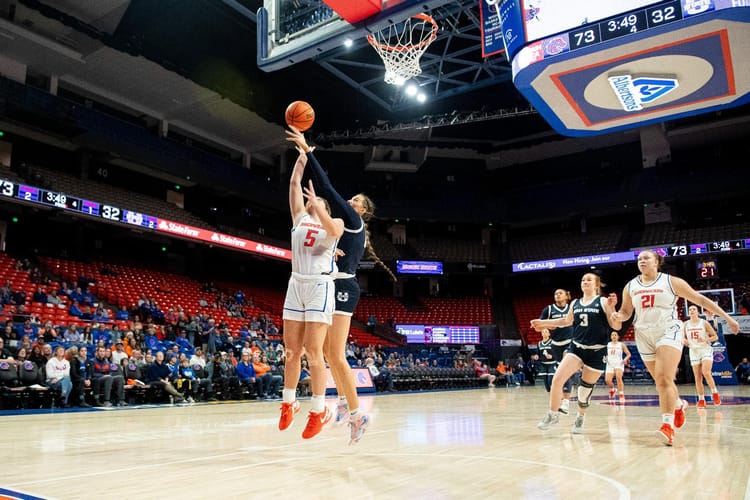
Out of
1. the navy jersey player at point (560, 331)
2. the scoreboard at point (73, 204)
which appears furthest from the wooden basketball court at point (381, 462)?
the scoreboard at point (73, 204)

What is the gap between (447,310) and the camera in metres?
33.5

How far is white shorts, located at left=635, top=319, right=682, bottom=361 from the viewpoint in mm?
5562

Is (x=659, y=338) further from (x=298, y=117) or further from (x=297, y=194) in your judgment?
(x=298, y=117)

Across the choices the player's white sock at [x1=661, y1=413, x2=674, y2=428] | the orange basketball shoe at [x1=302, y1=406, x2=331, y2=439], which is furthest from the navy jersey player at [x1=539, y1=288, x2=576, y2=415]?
the orange basketball shoe at [x1=302, y1=406, x2=331, y2=439]

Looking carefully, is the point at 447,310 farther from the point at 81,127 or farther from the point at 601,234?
the point at 81,127

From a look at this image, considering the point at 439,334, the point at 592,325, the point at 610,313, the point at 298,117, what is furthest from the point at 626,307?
the point at 439,334

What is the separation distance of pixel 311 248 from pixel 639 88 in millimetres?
6447

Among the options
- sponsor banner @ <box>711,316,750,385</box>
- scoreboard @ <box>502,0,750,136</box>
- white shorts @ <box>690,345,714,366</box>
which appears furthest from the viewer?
sponsor banner @ <box>711,316,750,385</box>

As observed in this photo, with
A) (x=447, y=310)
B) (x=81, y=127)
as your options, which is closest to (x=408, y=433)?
(x=81, y=127)

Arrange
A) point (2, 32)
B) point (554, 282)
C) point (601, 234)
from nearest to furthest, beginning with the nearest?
point (2, 32), point (601, 234), point (554, 282)

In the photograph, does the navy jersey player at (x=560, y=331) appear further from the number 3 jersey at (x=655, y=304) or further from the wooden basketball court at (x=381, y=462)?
the number 3 jersey at (x=655, y=304)

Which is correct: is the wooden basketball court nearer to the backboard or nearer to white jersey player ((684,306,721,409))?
white jersey player ((684,306,721,409))

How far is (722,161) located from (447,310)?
16.3 m

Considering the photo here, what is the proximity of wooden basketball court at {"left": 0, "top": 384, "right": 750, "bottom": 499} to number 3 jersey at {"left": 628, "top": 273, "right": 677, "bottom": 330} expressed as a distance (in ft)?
3.69
